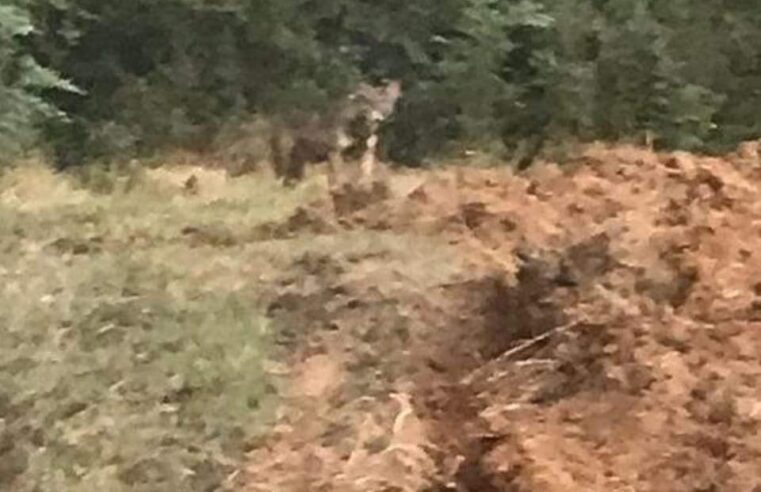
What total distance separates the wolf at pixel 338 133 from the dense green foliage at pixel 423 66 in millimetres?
50

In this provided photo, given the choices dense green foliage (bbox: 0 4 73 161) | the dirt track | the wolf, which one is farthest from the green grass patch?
the wolf

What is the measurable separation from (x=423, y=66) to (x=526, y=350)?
1436 mm

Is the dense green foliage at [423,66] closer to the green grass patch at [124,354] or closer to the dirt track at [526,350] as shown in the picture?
the dirt track at [526,350]

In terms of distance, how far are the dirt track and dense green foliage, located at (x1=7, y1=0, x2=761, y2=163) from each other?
58 cm

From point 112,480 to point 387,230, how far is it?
4.24ft

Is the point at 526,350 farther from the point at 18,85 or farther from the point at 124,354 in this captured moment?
the point at 18,85

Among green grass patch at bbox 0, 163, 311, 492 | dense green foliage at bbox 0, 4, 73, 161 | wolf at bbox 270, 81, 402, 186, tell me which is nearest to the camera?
green grass patch at bbox 0, 163, 311, 492

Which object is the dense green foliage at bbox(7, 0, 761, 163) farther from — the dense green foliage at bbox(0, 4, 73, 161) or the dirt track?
the dirt track

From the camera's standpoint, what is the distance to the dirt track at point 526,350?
2.72 m

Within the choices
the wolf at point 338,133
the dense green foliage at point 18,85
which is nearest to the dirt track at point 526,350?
the wolf at point 338,133

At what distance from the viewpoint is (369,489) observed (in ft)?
8.76

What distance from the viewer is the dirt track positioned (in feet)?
8.93

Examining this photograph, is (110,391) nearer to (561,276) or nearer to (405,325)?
(405,325)

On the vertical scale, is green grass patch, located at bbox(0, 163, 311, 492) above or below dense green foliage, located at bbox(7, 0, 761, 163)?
below
